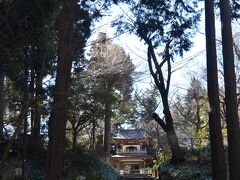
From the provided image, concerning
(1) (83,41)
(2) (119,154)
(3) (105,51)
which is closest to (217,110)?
(1) (83,41)

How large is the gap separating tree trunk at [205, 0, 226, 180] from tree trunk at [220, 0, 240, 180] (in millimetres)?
392

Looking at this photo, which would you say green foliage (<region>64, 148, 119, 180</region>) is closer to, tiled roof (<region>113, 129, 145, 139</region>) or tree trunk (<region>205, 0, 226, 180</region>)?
tree trunk (<region>205, 0, 226, 180</region>)

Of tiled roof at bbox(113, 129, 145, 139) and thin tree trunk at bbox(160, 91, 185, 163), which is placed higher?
tiled roof at bbox(113, 129, 145, 139)

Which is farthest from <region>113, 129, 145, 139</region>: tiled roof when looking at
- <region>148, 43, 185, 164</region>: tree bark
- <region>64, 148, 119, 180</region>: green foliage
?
<region>148, 43, 185, 164</region>: tree bark

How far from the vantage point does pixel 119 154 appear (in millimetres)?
55594

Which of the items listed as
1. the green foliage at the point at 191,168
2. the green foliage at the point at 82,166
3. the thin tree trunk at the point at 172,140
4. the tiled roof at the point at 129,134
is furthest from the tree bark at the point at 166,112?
the tiled roof at the point at 129,134

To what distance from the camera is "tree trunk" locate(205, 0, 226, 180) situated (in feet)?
41.9

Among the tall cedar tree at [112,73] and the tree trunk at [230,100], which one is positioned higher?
the tall cedar tree at [112,73]

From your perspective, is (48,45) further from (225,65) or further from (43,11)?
(225,65)

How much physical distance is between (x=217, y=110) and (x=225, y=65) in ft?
4.81

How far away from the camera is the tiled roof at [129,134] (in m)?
56.0

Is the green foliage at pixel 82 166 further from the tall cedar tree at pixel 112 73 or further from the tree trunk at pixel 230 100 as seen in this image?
the tree trunk at pixel 230 100

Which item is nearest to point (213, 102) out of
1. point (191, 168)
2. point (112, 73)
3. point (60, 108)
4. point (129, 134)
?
point (191, 168)

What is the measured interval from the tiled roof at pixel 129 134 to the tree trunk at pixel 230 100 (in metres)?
42.3
